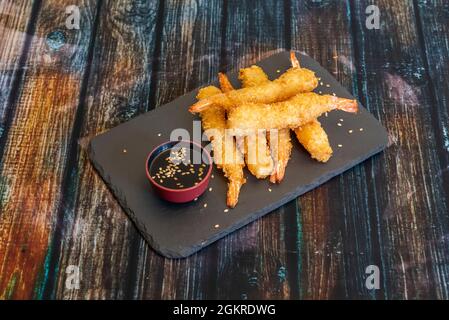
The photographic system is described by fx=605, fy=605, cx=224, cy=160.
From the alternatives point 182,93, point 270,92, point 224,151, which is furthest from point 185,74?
point 224,151

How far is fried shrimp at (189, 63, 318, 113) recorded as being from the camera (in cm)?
282

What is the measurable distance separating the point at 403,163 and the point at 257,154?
748mm

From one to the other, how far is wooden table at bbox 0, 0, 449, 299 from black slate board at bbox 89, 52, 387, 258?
0.06 m

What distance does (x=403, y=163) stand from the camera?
9.66 feet

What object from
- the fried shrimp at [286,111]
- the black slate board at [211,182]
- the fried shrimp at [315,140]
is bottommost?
the black slate board at [211,182]

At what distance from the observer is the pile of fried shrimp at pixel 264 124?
108 inches

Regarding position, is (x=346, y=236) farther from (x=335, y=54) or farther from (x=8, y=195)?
(x=8, y=195)

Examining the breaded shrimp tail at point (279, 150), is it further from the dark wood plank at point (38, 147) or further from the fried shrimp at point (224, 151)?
the dark wood plank at point (38, 147)

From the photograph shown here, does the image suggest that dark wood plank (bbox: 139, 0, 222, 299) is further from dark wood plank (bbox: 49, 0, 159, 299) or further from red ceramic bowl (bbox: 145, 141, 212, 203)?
red ceramic bowl (bbox: 145, 141, 212, 203)

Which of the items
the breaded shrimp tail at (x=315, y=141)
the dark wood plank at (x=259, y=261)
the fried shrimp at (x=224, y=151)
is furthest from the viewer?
the breaded shrimp tail at (x=315, y=141)

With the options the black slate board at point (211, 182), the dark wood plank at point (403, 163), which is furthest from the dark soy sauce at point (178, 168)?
the dark wood plank at point (403, 163)

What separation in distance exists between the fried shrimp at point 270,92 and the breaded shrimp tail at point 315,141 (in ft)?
0.62

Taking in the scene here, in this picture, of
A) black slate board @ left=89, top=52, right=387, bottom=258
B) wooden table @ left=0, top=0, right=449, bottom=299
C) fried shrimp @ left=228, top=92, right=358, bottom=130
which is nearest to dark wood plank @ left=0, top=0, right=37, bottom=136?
wooden table @ left=0, top=0, right=449, bottom=299

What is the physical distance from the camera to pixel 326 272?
2564mm
